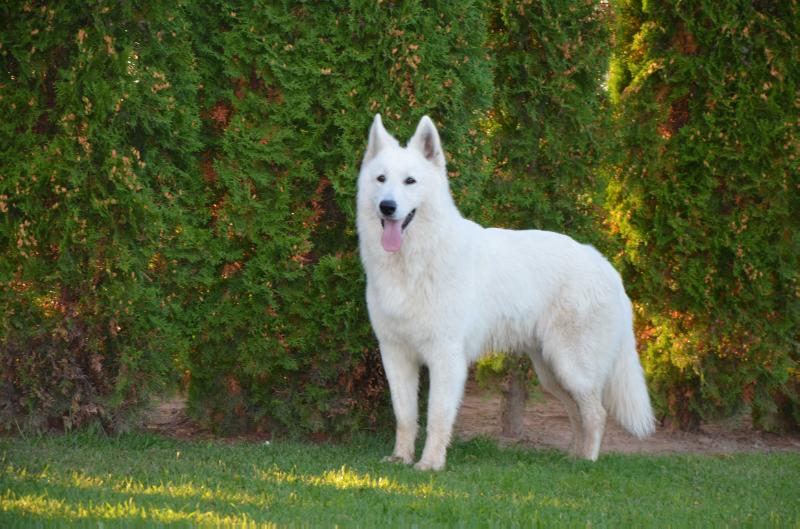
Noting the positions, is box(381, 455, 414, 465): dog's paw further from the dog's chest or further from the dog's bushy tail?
the dog's bushy tail

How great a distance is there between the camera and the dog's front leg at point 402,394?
566 centimetres

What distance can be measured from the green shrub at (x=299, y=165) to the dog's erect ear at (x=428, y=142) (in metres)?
0.68

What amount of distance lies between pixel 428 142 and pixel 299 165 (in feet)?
3.48

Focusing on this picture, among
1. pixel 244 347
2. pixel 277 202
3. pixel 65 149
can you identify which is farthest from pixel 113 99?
pixel 244 347

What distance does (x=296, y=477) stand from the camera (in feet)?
16.1

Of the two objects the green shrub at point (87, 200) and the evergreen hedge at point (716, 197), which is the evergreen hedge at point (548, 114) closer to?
the evergreen hedge at point (716, 197)

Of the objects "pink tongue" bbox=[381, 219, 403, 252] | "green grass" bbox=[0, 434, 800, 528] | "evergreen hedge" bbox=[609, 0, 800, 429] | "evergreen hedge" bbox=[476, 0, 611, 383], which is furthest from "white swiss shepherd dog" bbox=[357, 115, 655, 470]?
"evergreen hedge" bbox=[609, 0, 800, 429]

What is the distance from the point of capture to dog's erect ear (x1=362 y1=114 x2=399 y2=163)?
5.52m

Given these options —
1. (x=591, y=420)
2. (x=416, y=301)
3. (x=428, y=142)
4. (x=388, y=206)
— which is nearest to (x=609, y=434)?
(x=591, y=420)

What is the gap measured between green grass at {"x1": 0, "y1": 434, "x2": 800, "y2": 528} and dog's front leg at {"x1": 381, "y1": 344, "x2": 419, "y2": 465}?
6.9 inches

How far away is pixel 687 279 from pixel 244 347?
3232 mm

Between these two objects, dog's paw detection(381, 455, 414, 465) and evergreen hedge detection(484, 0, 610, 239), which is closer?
dog's paw detection(381, 455, 414, 465)

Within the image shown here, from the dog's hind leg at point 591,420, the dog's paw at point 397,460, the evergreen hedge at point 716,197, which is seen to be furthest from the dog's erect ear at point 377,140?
the evergreen hedge at point 716,197

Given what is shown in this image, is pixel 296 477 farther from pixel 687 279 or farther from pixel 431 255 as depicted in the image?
pixel 687 279
